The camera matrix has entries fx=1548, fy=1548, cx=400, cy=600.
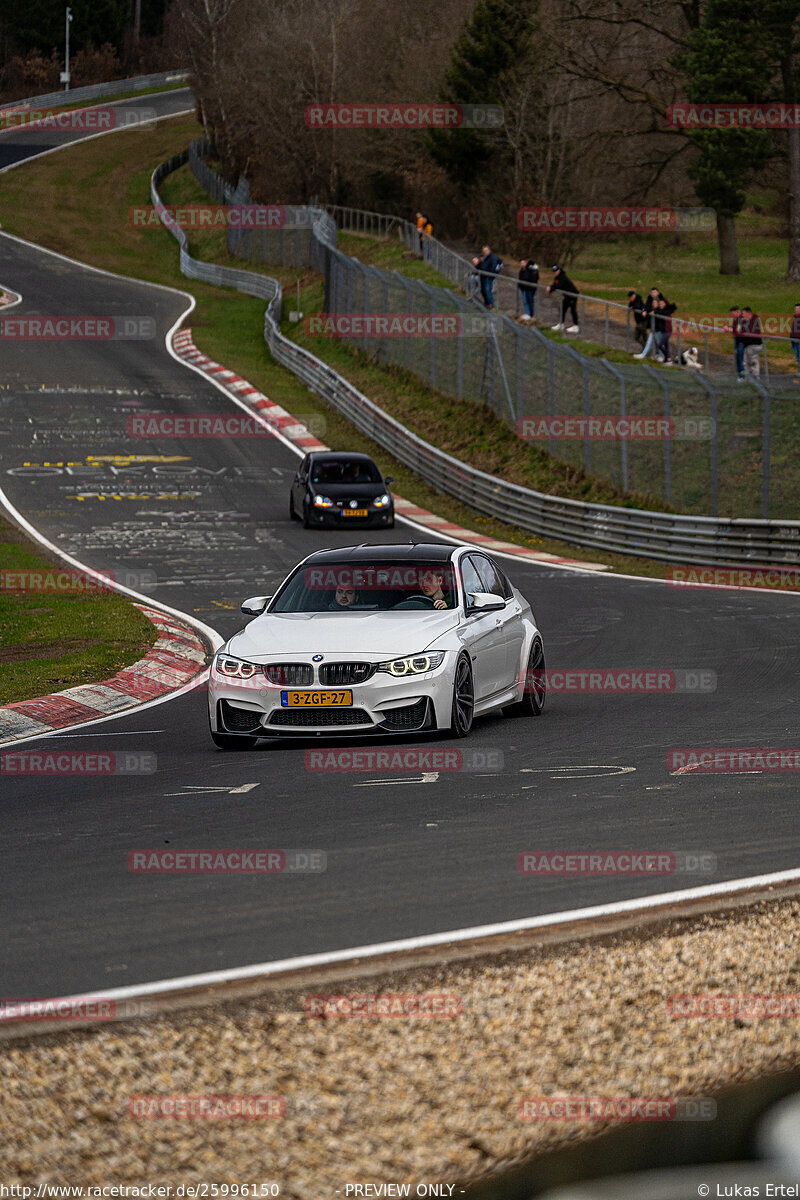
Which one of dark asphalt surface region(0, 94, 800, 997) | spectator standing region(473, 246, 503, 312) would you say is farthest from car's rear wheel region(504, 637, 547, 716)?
spectator standing region(473, 246, 503, 312)

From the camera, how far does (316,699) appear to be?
1153 centimetres

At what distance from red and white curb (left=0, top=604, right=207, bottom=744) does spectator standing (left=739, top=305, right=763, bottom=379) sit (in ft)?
54.7

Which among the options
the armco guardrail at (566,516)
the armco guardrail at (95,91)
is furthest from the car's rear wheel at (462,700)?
the armco guardrail at (95,91)

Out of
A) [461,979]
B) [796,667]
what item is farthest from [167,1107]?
[796,667]

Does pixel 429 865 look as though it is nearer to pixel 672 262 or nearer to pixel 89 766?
pixel 89 766

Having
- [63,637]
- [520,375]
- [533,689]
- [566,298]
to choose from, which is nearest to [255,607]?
[533,689]

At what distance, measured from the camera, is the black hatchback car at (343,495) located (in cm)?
3092

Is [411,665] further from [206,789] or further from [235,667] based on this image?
[206,789]

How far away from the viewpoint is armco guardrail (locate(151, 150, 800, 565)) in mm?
26344

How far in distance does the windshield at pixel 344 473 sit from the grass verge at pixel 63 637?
7595mm

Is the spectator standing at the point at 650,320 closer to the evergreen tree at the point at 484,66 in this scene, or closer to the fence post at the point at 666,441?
the fence post at the point at 666,441

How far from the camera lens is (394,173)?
7069 centimetres

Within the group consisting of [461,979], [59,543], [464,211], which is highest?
[464,211]

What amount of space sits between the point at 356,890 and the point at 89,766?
420 cm
